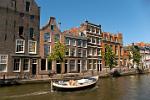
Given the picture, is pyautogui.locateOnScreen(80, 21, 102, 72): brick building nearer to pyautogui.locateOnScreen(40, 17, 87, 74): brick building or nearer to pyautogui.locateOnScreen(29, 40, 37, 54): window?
pyautogui.locateOnScreen(40, 17, 87, 74): brick building

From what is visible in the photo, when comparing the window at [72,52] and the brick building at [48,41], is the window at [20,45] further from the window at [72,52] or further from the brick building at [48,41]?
the window at [72,52]

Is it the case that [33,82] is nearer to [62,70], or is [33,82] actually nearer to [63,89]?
[63,89]

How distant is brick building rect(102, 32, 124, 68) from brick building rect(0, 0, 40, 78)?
28.2 meters

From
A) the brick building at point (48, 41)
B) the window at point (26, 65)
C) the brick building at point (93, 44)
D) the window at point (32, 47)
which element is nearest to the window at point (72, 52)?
the brick building at point (48, 41)

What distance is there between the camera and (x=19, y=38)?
4497 cm

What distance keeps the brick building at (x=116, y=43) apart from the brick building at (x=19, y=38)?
92.6ft

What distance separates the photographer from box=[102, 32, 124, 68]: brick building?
232 feet

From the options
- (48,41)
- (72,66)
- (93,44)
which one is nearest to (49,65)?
(48,41)

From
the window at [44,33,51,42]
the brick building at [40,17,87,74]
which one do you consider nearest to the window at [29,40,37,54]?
the brick building at [40,17,87,74]

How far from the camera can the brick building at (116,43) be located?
70750 millimetres

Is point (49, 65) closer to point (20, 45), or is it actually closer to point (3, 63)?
point (20, 45)

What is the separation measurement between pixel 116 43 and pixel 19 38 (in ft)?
132

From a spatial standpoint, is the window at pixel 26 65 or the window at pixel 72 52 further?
the window at pixel 72 52

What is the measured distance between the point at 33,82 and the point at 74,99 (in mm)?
14485
